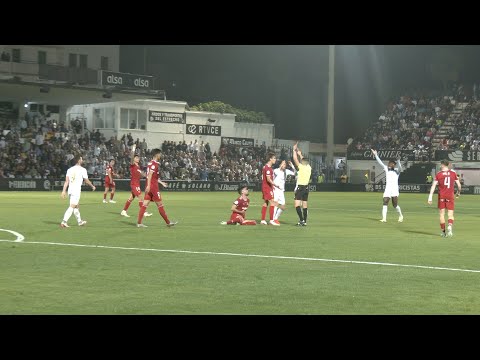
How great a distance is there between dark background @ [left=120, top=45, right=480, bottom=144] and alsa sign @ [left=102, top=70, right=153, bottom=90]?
862 inches

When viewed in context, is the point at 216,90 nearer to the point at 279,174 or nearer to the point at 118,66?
the point at 118,66

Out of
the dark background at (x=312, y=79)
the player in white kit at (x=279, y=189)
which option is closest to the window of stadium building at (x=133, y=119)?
the dark background at (x=312, y=79)

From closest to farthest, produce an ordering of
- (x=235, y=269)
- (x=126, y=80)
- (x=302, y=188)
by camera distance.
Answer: (x=235, y=269) < (x=302, y=188) < (x=126, y=80)

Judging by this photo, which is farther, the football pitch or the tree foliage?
the tree foliage

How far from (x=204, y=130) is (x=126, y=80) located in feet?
49.3

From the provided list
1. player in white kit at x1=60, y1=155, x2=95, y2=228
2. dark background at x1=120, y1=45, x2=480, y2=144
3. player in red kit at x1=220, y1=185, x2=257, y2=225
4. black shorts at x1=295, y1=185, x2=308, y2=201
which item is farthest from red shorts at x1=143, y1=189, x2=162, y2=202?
dark background at x1=120, y1=45, x2=480, y2=144

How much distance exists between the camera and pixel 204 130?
73375mm

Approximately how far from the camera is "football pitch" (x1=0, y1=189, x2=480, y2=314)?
992 centimetres

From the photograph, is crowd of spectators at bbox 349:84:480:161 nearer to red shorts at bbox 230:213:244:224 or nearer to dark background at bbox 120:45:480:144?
dark background at bbox 120:45:480:144

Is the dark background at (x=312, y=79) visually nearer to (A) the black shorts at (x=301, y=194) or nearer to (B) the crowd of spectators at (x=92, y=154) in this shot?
(B) the crowd of spectators at (x=92, y=154)

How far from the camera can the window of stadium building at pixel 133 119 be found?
6925 centimetres

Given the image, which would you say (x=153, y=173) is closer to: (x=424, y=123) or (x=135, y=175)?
(x=135, y=175)

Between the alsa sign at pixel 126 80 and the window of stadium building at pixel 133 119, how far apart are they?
29.0 feet

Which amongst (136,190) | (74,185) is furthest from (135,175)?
(74,185)
